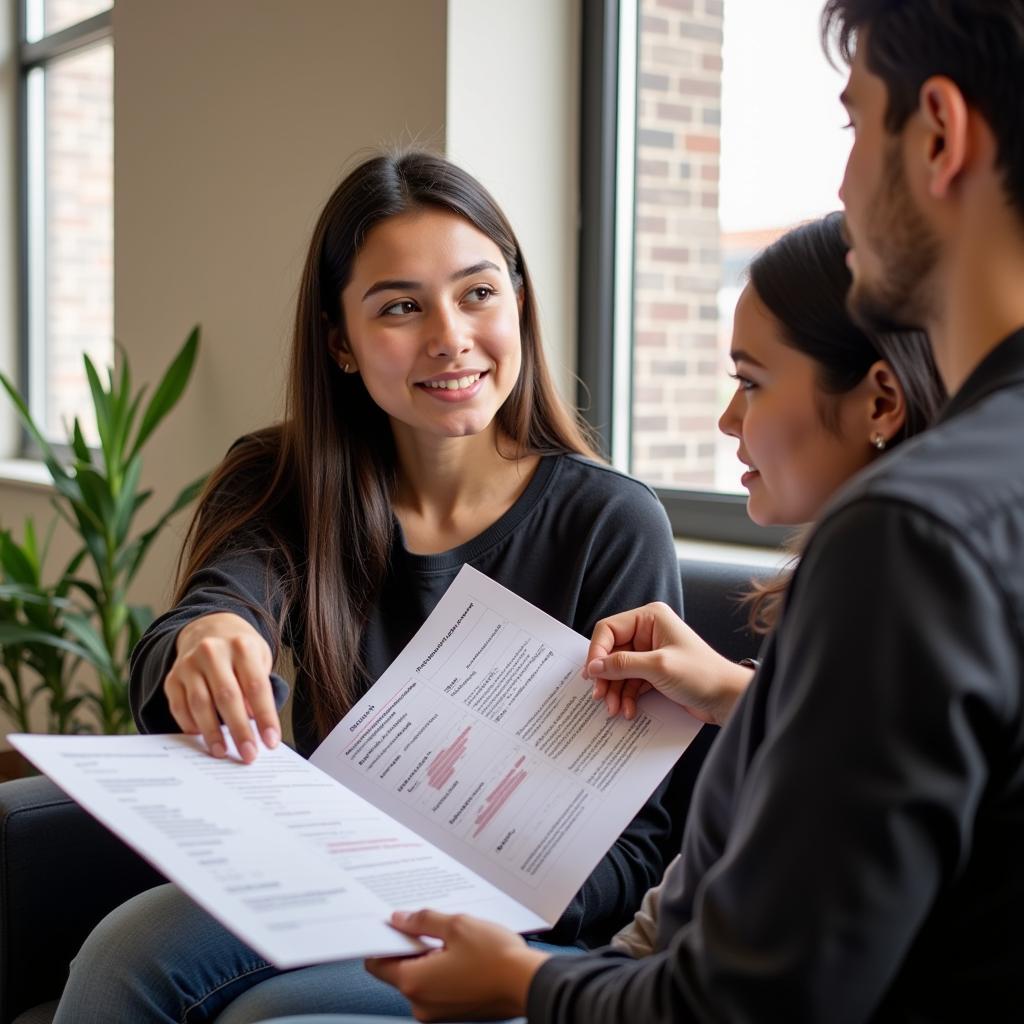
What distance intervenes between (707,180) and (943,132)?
187 cm

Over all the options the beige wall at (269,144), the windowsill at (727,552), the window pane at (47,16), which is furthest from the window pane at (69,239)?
the windowsill at (727,552)

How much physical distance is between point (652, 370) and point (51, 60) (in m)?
2.98

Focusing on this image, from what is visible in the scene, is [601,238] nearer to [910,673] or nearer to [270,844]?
[270,844]

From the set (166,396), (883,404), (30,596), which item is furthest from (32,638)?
(883,404)

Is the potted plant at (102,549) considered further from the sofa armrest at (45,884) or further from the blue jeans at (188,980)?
the blue jeans at (188,980)

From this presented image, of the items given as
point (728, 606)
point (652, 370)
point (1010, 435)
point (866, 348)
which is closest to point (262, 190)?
point (652, 370)

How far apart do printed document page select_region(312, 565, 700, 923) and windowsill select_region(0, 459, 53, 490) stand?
2.90m

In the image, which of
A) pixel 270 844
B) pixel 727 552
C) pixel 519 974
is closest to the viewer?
pixel 519 974

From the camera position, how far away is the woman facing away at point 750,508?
0.84 meters

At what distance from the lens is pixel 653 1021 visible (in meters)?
0.72

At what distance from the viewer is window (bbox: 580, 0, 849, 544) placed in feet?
7.73

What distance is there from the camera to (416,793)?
1.26 meters

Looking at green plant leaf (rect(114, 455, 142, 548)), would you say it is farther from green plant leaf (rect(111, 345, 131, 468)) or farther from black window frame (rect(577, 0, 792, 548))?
black window frame (rect(577, 0, 792, 548))

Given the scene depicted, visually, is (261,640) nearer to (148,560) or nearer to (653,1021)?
(653,1021)
